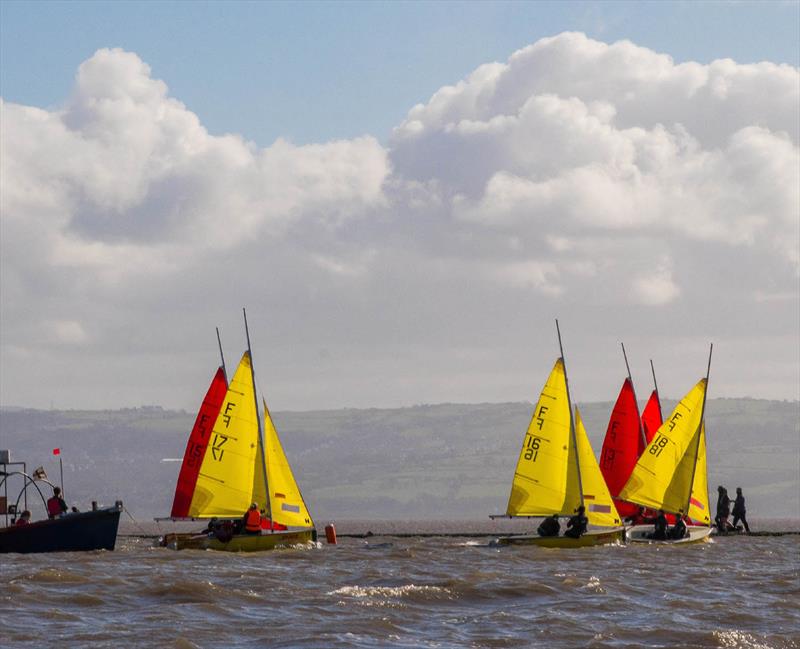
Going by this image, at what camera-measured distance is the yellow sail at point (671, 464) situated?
60438 mm

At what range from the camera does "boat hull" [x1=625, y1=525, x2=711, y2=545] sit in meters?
59.2

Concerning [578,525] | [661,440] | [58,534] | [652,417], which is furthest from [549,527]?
[652,417]

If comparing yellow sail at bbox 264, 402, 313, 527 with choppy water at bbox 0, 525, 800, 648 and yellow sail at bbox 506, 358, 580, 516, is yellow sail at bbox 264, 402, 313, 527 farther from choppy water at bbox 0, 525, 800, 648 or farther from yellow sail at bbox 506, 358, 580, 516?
yellow sail at bbox 506, 358, 580, 516

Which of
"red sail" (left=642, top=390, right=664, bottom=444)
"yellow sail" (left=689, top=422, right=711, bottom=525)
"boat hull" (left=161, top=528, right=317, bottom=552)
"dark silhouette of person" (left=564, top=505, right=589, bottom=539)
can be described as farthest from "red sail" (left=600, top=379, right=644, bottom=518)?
"boat hull" (left=161, top=528, right=317, bottom=552)

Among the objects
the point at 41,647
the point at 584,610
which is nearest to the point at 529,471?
the point at 584,610

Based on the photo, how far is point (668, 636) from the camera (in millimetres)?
29062

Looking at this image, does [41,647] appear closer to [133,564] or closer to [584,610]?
[584,610]

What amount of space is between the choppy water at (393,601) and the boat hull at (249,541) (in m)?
1.82

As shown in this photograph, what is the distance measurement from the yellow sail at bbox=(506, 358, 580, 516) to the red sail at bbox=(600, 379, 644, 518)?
11.0m

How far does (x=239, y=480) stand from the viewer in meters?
55.2

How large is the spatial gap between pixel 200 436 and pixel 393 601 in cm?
2596

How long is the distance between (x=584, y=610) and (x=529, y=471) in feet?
77.8

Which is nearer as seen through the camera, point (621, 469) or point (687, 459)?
point (687, 459)

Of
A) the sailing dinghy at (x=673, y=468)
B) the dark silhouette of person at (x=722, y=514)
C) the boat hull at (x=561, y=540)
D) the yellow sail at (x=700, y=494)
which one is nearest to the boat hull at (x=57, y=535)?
the boat hull at (x=561, y=540)
